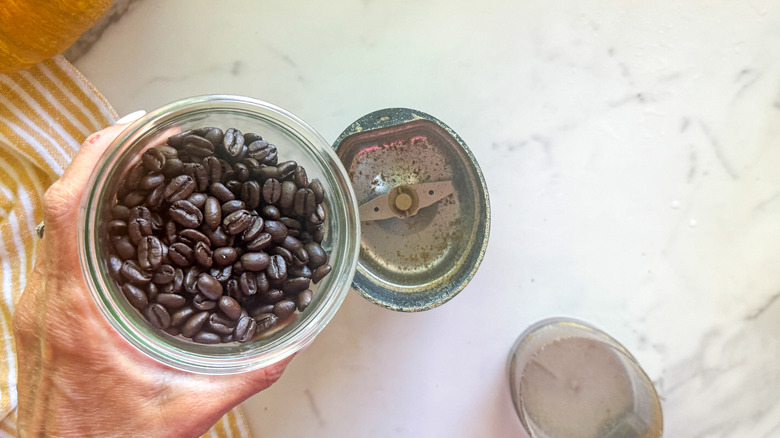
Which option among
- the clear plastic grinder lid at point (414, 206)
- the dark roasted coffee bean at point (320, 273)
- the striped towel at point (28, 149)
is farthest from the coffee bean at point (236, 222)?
the striped towel at point (28, 149)

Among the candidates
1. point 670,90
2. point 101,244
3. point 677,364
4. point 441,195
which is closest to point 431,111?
point 441,195

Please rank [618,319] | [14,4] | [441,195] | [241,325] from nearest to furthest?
[241,325] < [14,4] < [441,195] < [618,319]

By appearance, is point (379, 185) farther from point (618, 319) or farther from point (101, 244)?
point (618, 319)

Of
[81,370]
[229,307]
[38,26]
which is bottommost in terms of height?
[81,370]

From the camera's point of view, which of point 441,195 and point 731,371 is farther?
point 731,371

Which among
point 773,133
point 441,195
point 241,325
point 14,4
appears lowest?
point 241,325

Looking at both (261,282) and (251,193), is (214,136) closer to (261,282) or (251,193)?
(251,193)

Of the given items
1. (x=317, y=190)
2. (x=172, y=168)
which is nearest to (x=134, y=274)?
(x=172, y=168)
